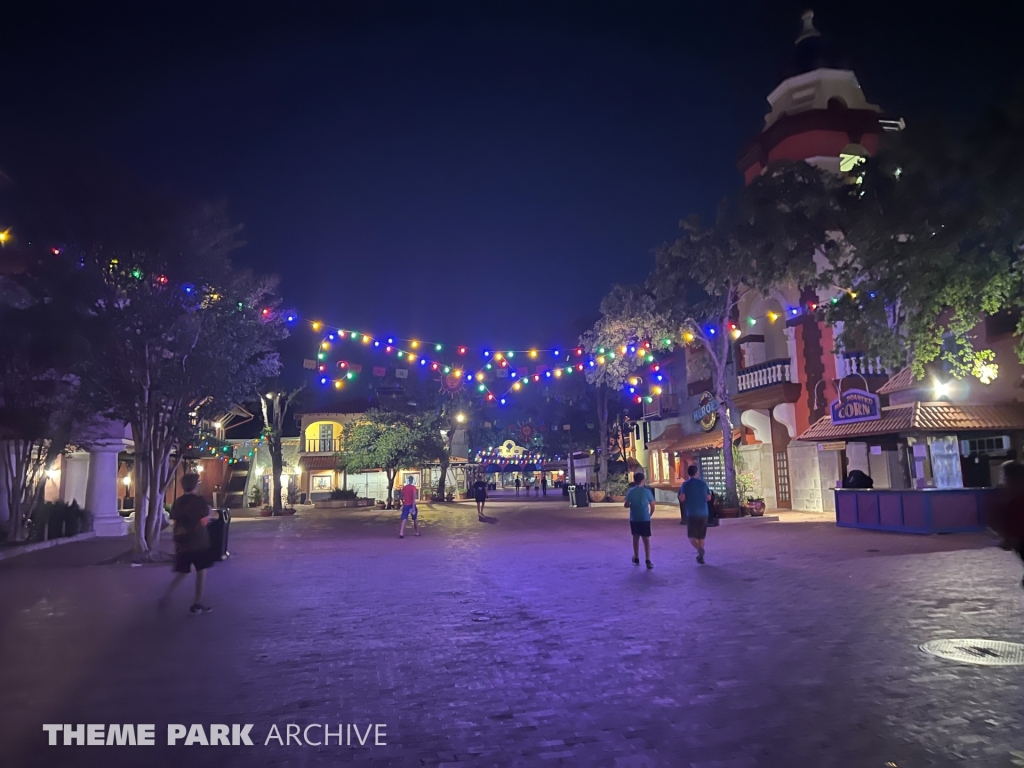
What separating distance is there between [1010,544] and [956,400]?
13.2 metres

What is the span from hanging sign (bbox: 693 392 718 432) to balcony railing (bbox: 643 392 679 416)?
12.0ft

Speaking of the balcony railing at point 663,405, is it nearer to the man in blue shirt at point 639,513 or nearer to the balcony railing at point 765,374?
the balcony railing at point 765,374

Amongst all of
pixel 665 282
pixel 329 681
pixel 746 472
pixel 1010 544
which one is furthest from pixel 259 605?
pixel 746 472

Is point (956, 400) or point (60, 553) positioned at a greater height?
point (956, 400)

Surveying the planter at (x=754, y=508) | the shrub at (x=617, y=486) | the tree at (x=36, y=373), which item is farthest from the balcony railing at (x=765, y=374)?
the tree at (x=36, y=373)

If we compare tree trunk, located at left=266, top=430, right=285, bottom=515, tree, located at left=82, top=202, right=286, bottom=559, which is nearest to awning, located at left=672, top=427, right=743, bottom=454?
tree, located at left=82, top=202, right=286, bottom=559

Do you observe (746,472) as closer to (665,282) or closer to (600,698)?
(665,282)

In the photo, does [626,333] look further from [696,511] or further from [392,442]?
[392,442]

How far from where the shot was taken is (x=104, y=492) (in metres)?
22.6

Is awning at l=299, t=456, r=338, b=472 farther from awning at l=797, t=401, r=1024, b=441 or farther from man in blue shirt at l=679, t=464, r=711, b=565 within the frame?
man in blue shirt at l=679, t=464, r=711, b=565

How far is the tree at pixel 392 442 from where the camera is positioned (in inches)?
1571

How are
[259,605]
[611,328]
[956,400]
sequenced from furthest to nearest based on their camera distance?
[611,328], [956,400], [259,605]

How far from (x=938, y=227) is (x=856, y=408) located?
32.4 ft

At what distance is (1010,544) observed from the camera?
19.4 feet
